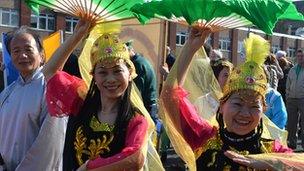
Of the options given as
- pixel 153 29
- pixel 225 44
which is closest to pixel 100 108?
pixel 153 29

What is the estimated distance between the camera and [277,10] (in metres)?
2.57

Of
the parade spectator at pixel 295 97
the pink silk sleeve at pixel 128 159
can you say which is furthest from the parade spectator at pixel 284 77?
the pink silk sleeve at pixel 128 159

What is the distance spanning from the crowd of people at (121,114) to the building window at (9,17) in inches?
1170

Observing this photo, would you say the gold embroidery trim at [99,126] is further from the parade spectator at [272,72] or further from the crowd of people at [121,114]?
the parade spectator at [272,72]

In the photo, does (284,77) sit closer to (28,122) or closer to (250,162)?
(28,122)

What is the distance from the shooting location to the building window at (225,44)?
144 ft

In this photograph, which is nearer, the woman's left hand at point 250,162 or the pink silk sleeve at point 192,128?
the woman's left hand at point 250,162

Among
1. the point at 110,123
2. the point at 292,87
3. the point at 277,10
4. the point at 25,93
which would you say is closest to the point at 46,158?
the point at 25,93

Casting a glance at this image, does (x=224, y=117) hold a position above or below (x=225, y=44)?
below

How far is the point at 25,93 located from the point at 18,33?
0.40 m

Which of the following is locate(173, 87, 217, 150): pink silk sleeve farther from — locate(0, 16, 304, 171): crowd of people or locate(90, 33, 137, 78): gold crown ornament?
locate(90, 33, 137, 78): gold crown ornament

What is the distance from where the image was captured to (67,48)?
10.5 feet

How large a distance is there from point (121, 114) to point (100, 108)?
168 mm

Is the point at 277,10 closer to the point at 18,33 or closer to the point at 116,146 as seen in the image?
the point at 116,146
